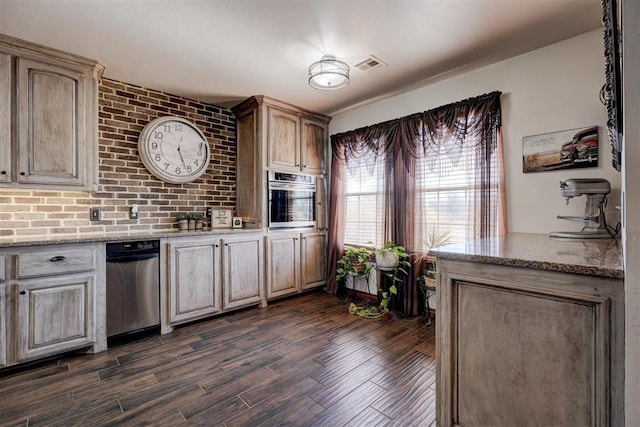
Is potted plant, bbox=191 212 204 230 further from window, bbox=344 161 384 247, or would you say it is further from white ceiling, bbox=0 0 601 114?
window, bbox=344 161 384 247

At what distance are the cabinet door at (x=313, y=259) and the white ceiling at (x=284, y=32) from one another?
2.01 metres

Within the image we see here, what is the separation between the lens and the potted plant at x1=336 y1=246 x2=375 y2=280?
3449 millimetres

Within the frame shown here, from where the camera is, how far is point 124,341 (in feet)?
8.36

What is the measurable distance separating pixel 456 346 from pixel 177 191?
10.4 ft

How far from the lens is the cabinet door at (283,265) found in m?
3.51

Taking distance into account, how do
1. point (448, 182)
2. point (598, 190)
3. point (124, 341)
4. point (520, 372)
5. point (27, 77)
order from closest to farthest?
point (520, 372) < point (598, 190) < point (27, 77) < point (124, 341) < point (448, 182)

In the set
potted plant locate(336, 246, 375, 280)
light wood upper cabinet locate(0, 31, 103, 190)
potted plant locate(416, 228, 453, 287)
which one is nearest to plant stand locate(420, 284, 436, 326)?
potted plant locate(416, 228, 453, 287)

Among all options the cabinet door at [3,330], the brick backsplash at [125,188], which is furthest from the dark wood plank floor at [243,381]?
the brick backsplash at [125,188]

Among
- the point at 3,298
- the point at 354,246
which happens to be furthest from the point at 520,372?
the point at 3,298

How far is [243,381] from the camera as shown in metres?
1.96

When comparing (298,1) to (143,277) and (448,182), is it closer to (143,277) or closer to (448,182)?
(448,182)

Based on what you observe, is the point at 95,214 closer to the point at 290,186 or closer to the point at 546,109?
the point at 290,186

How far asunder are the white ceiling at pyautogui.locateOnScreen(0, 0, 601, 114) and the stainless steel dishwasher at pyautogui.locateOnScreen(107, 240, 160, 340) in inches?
64.1

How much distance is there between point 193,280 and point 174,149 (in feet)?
4.87
